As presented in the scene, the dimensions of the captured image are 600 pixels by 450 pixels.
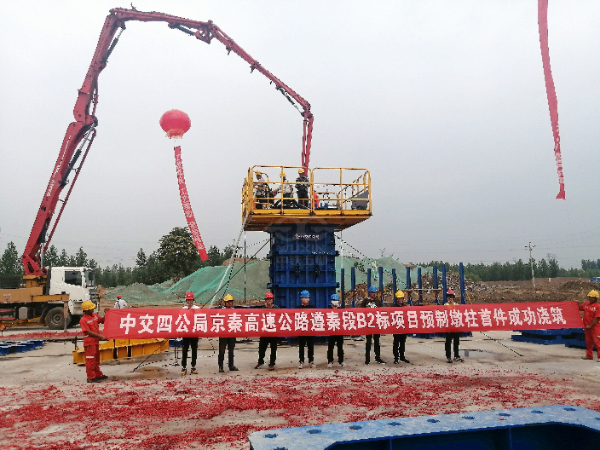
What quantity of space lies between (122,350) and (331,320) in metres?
5.62

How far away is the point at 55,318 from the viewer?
22109 millimetres

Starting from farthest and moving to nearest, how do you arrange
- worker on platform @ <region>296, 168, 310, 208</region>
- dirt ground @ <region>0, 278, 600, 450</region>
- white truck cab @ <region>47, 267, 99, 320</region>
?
white truck cab @ <region>47, 267, 99, 320</region> < worker on platform @ <region>296, 168, 310, 208</region> < dirt ground @ <region>0, 278, 600, 450</region>

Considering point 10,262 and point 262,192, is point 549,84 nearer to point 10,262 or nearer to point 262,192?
point 262,192

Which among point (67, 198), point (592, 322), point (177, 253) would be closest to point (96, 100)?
point (67, 198)

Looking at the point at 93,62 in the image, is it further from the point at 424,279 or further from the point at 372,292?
the point at 424,279

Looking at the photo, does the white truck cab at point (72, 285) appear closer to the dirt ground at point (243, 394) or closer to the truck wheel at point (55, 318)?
the truck wheel at point (55, 318)

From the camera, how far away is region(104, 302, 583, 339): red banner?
9656mm

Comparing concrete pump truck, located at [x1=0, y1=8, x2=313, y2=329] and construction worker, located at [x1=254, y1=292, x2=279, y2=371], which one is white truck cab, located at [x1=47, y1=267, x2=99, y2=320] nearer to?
concrete pump truck, located at [x1=0, y1=8, x2=313, y2=329]

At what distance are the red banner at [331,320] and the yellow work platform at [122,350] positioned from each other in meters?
2.17

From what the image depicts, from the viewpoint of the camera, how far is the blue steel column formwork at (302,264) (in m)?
14.6

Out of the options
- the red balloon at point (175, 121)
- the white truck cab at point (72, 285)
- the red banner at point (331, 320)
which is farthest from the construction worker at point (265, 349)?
the white truck cab at point (72, 285)

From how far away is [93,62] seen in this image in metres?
20.0

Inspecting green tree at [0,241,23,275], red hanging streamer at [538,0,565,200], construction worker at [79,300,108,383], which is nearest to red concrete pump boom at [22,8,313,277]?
red hanging streamer at [538,0,565,200]

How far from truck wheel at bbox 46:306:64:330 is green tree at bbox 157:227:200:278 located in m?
31.4
